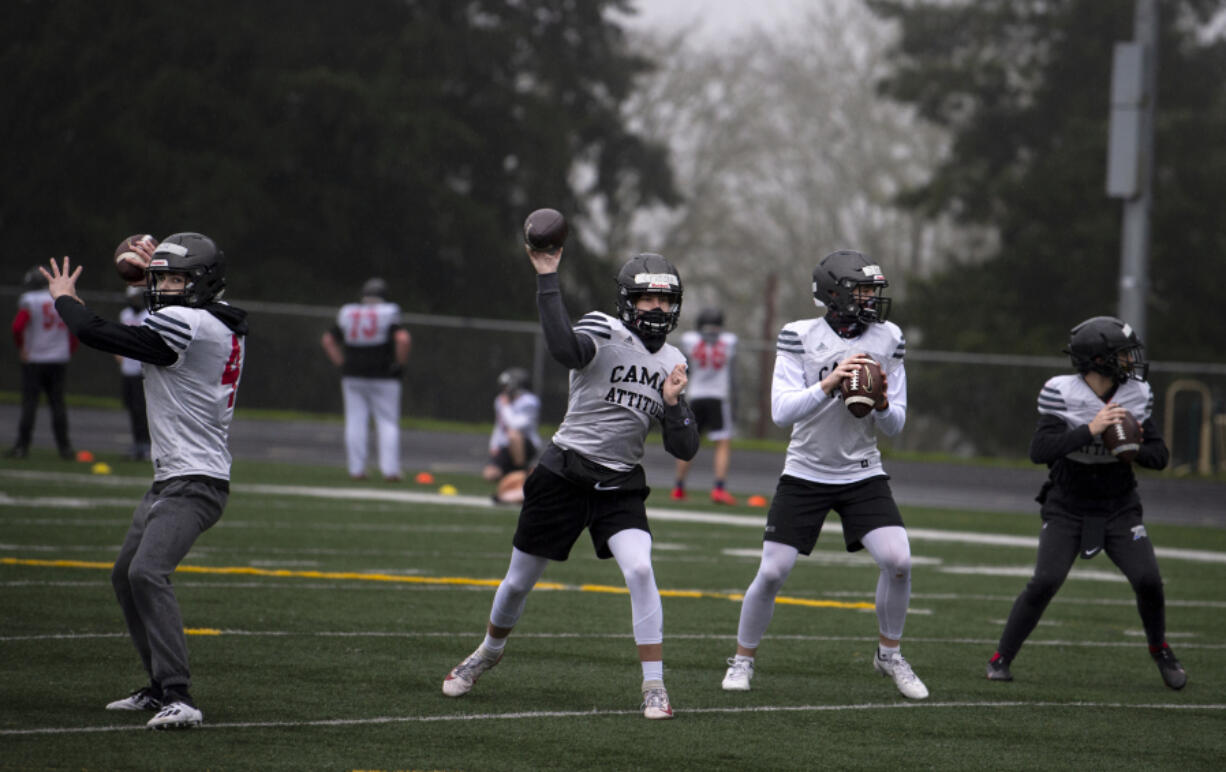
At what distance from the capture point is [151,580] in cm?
622

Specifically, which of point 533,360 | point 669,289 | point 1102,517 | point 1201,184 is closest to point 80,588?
point 669,289

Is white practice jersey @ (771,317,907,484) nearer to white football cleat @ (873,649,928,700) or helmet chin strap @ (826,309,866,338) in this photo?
helmet chin strap @ (826,309,866,338)

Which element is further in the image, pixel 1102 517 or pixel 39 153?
pixel 39 153

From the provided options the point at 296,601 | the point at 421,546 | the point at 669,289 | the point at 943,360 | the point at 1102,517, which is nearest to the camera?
the point at 669,289

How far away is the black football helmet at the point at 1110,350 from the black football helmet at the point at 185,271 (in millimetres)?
4005

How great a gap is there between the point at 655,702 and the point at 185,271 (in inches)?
97.4

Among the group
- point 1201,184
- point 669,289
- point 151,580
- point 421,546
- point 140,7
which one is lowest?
point 421,546

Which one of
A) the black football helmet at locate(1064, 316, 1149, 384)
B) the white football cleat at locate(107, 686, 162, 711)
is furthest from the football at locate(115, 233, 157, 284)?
the black football helmet at locate(1064, 316, 1149, 384)

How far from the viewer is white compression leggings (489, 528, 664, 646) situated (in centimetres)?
673

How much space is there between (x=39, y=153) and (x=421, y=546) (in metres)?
28.0

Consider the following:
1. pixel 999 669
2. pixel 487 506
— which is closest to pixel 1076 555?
pixel 999 669

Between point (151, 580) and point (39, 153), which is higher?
point (39, 153)

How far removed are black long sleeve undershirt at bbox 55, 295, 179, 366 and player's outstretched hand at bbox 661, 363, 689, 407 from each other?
191cm

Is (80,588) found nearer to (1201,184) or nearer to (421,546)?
(421,546)
